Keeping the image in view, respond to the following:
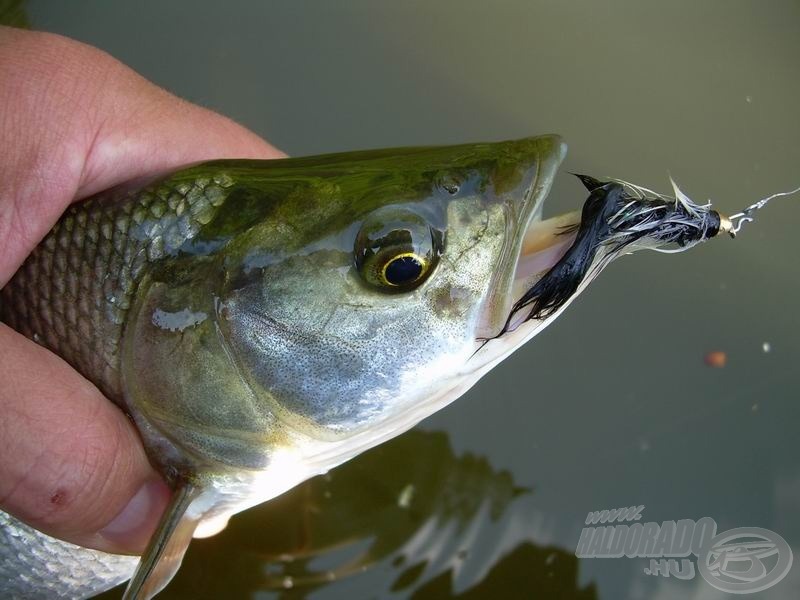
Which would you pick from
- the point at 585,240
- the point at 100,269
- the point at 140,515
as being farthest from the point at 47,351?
the point at 585,240

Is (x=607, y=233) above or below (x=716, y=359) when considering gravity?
below

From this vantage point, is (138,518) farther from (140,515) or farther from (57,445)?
(57,445)

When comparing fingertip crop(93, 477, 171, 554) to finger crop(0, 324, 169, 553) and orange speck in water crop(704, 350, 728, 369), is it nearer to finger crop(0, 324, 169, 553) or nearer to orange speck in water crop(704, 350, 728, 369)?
finger crop(0, 324, 169, 553)

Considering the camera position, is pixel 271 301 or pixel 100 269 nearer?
pixel 271 301

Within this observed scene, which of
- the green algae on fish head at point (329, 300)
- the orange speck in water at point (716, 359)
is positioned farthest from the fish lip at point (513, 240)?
the orange speck in water at point (716, 359)

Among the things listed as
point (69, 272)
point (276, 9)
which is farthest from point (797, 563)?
point (276, 9)

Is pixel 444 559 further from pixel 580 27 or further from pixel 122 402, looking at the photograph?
pixel 580 27
